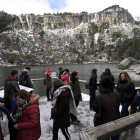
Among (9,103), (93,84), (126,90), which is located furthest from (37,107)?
(93,84)

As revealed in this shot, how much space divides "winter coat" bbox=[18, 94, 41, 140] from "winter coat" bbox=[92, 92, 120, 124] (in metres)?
0.91

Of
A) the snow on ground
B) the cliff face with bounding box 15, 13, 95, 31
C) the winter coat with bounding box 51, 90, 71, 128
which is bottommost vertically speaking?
the snow on ground

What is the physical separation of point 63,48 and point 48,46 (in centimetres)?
1468

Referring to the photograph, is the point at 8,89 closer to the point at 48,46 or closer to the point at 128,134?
the point at 128,134

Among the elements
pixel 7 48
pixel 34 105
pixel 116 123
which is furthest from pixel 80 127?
pixel 7 48

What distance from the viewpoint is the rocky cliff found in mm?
152438

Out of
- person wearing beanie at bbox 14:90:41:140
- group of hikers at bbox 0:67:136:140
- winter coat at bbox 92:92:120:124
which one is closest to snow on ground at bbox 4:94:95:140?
group of hikers at bbox 0:67:136:140

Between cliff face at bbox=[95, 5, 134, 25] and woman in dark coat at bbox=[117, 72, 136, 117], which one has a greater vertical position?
cliff face at bbox=[95, 5, 134, 25]

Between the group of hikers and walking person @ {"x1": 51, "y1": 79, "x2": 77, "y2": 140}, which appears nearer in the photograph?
the group of hikers

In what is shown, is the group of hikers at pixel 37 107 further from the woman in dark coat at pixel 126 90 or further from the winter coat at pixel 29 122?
the woman in dark coat at pixel 126 90

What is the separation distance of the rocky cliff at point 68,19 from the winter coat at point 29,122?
6184 inches

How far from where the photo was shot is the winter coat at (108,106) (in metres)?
2.02

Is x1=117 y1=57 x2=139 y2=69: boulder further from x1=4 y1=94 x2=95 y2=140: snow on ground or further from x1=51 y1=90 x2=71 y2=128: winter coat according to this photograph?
x1=51 y1=90 x2=71 y2=128: winter coat

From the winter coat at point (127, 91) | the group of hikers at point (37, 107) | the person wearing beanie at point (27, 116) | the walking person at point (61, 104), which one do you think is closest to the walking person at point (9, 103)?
the group of hikers at point (37, 107)
